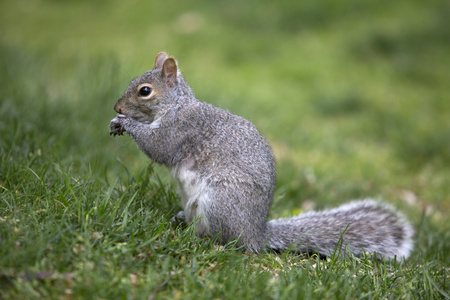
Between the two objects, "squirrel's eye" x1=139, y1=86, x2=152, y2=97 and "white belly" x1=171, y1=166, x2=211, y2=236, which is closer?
"white belly" x1=171, y1=166, x2=211, y2=236

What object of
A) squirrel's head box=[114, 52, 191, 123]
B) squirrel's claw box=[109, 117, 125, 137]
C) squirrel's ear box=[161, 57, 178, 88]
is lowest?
squirrel's claw box=[109, 117, 125, 137]

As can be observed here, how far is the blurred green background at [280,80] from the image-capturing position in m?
4.08

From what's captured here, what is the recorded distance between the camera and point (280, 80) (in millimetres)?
6879

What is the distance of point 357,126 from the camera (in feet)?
19.3

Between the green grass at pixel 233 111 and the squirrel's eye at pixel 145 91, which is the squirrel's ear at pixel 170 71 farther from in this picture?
the green grass at pixel 233 111

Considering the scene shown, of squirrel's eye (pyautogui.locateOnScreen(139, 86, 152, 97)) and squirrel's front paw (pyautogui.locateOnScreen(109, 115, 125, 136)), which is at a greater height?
squirrel's eye (pyautogui.locateOnScreen(139, 86, 152, 97))

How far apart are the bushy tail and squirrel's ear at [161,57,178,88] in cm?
110

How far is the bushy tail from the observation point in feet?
8.76

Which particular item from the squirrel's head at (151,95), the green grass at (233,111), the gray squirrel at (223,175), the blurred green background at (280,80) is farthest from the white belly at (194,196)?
the blurred green background at (280,80)

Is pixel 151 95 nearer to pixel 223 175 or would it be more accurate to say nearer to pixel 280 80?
pixel 223 175

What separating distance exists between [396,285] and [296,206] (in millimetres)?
1606

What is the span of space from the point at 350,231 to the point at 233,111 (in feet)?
9.17

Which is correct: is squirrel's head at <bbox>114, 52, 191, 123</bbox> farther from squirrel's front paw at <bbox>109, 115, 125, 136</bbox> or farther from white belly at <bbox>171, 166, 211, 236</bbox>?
white belly at <bbox>171, 166, 211, 236</bbox>

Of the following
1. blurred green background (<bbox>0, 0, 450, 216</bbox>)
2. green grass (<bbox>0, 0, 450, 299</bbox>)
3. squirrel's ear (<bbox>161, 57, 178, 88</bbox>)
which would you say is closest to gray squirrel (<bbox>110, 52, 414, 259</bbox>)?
squirrel's ear (<bbox>161, 57, 178, 88</bbox>)
